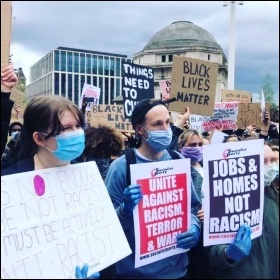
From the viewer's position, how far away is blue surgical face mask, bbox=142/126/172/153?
2791 millimetres

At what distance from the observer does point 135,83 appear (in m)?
5.66

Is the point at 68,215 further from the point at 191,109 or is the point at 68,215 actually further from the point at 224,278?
the point at 191,109

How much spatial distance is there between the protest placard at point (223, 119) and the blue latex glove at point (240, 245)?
5.12 metres

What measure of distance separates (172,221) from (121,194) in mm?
314

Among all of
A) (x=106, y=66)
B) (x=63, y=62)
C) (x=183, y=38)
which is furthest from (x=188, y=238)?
(x=63, y=62)

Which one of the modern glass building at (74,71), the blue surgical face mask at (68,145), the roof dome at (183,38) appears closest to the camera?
the blue surgical face mask at (68,145)

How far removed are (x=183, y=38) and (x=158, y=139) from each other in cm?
984

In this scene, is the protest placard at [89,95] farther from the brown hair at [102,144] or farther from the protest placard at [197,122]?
the brown hair at [102,144]

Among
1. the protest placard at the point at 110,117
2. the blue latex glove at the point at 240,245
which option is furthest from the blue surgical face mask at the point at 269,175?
the protest placard at the point at 110,117

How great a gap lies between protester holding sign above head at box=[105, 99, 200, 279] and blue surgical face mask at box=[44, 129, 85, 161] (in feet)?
1.40

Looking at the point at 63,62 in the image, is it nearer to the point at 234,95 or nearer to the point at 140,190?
the point at 234,95

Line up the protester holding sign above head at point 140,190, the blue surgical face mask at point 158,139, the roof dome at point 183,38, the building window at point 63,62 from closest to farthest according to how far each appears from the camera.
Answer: the protester holding sign above head at point 140,190, the blue surgical face mask at point 158,139, the roof dome at point 183,38, the building window at point 63,62

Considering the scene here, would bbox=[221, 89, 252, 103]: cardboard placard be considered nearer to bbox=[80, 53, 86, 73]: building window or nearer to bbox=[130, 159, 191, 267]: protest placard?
bbox=[130, 159, 191, 267]: protest placard

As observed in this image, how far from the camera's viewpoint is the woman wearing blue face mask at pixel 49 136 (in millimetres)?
2119
